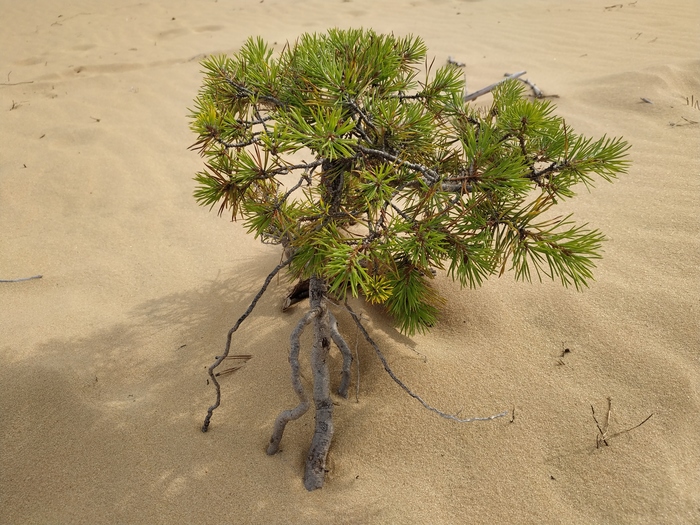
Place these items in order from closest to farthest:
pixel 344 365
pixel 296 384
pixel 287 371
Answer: pixel 296 384
pixel 344 365
pixel 287 371

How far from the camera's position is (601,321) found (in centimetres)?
206

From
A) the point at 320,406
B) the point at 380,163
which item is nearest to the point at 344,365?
the point at 320,406

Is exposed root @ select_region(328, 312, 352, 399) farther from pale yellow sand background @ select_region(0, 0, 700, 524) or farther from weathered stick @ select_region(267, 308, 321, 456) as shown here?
weathered stick @ select_region(267, 308, 321, 456)

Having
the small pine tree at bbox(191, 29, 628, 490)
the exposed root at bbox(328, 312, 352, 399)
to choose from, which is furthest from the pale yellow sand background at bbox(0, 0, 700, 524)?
the small pine tree at bbox(191, 29, 628, 490)

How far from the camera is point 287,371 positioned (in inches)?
78.5

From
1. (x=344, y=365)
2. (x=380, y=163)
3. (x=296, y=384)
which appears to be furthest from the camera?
(x=344, y=365)

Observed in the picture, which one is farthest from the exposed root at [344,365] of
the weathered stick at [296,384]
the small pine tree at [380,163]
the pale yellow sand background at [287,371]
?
the small pine tree at [380,163]

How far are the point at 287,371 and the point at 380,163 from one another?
0.99 metres

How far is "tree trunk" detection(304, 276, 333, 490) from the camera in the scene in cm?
164

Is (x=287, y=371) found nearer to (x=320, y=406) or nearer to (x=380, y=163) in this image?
(x=320, y=406)

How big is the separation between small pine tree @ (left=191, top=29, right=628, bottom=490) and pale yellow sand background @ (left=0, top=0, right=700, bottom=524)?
660mm

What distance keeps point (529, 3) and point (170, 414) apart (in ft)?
22.2

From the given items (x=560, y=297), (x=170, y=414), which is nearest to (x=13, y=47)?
(x=170, y=414)

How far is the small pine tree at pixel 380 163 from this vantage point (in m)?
1.20
